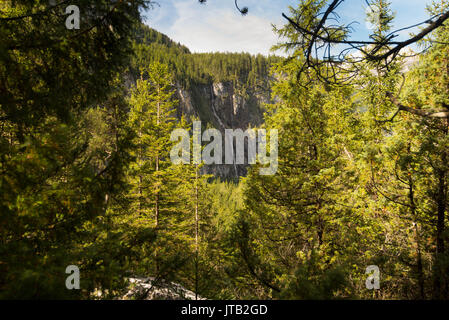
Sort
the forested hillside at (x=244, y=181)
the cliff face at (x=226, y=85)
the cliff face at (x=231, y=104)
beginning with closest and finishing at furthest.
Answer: the forested hillside at (x=244, y=181), the cliff face at (x=226, y=85), the cliff face at (x=231, y=104)

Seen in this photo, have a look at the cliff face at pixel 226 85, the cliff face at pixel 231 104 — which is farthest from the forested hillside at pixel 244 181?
the cliff face at pixel 231 104

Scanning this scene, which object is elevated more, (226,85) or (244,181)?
(226,85)

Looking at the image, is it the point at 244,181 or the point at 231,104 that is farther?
the point at 231,104

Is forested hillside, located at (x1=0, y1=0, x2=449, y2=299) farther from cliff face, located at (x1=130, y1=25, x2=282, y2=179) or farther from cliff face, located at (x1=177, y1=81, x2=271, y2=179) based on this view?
cliff face, located at (x1=177, y1=81, x2=271, y2=179)

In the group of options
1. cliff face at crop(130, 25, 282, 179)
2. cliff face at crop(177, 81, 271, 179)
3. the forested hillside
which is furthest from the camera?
cliff face at crop(177, 81, 271, 179)

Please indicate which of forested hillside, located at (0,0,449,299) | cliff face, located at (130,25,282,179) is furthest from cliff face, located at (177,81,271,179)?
forested hillside, located at (0,0,449,299)

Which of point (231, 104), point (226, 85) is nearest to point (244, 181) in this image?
point (231, 104)

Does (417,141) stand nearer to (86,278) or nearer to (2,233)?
(86,278)

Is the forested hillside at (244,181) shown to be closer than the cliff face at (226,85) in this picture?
Yes

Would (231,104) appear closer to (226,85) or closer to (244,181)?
(226,85)

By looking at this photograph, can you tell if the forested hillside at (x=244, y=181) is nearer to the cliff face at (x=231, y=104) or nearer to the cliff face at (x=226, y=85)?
the cliff face at (x=226, y=85)

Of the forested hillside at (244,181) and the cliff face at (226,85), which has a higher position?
the cliff face at (226,85)

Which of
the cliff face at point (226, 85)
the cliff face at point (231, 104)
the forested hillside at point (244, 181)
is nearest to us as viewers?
the forested hillside at point (244, 181)
